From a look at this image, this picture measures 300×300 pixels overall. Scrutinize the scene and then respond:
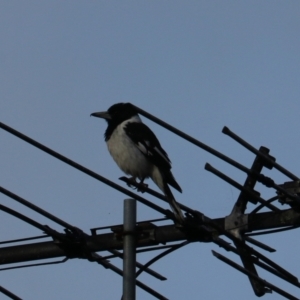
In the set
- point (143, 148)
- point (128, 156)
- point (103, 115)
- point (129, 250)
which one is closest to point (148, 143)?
point (143, 148)

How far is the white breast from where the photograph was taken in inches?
340

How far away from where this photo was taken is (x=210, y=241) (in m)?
4.99

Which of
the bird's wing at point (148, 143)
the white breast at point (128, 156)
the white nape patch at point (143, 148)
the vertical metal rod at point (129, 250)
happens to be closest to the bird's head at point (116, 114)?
the bird's wing at point (148, 143)

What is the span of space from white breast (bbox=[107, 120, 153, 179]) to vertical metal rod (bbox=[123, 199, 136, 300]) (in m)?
3.73

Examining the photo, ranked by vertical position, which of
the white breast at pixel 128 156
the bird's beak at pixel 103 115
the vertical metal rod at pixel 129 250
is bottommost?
the vertical metal rod at pixel 129 250

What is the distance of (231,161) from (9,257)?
1606mm

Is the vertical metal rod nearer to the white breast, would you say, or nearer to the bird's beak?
the white breast

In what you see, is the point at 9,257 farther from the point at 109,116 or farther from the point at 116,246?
the point at 109,116

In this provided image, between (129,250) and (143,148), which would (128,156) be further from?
(129,250)

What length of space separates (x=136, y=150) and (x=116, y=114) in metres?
0.85

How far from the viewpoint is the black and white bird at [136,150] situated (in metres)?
8.33

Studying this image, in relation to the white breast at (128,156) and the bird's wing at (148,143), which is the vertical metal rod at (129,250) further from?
the white breast at (128,156)

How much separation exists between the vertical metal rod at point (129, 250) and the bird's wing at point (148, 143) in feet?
10.7

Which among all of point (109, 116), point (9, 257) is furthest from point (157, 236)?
point (109, 116)
